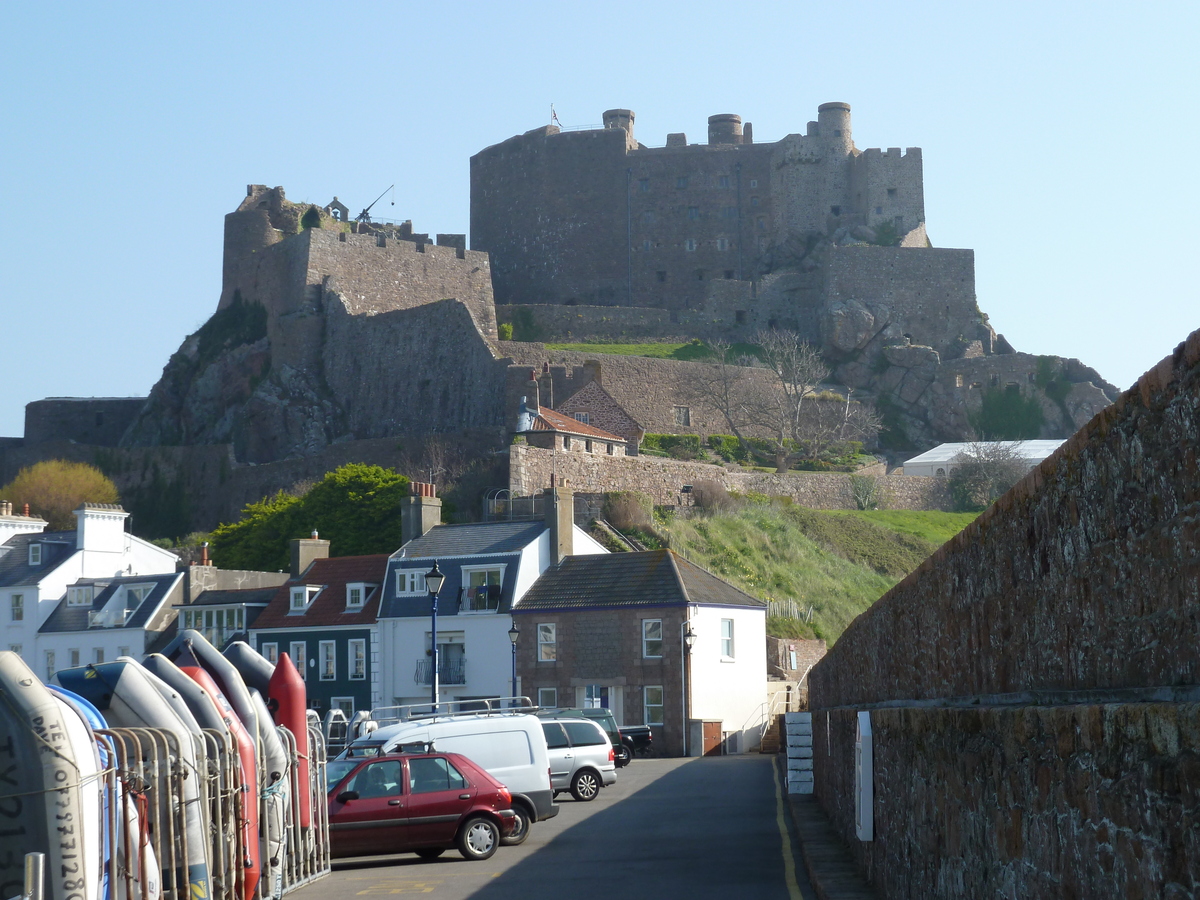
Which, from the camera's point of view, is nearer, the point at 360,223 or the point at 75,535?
the point at 75,535

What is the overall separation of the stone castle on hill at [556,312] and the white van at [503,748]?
127 ft

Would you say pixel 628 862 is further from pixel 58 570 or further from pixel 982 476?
pixel 982 476

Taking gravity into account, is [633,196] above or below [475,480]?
above

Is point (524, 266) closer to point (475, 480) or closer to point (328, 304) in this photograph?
point (328, 304)

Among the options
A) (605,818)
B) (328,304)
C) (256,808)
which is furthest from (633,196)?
(256,808)

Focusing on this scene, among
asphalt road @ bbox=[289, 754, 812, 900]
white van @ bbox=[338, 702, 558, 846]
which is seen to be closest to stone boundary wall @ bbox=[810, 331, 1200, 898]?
asphalt road @ bbox=[289, 754, 812, 900]

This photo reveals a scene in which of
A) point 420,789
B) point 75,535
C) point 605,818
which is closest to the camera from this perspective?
point 420,789

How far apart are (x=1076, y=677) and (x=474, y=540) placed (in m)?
37.1

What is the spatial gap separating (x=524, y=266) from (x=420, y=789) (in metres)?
77.2

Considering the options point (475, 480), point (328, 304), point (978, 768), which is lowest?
point (978, 768)

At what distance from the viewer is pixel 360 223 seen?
86188mm

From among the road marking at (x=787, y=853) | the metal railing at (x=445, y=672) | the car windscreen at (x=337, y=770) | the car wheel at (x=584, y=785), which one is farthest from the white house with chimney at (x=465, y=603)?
the car windscreen at (x=337, y=770)

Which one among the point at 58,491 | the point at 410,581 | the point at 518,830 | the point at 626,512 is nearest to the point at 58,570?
the point at 410,581

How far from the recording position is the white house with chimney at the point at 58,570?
4875cm
